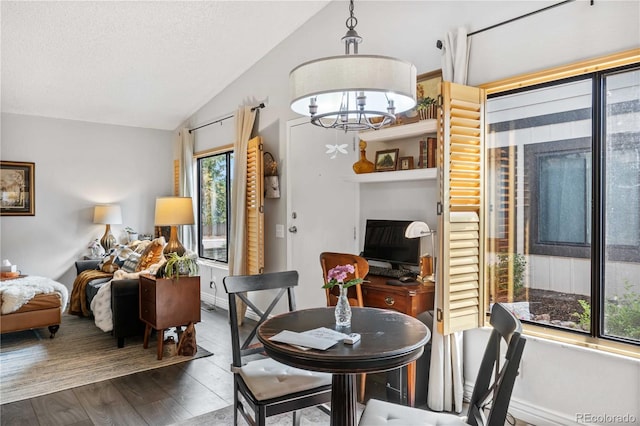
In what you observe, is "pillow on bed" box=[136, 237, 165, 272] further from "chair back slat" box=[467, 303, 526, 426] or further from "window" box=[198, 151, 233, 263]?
"chair back slat" box=[467, 303, 526, 426]

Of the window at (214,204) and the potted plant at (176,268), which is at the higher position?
the window at (214,204)

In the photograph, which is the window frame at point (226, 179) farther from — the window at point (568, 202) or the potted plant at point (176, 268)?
the window at point (568, 202)

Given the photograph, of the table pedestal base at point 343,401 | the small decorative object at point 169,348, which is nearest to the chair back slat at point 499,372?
the table pedestal base at point 343,401

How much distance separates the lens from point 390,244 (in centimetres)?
341

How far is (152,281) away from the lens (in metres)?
3.92

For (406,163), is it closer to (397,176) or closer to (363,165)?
(397,176)

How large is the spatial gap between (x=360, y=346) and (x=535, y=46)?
2.16m

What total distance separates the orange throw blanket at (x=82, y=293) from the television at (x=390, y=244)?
10.7 ft

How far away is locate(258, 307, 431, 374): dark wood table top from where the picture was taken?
1.69m

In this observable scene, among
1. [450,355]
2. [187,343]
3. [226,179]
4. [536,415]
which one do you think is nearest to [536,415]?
[536,415]

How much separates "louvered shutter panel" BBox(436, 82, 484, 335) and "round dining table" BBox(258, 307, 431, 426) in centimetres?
71

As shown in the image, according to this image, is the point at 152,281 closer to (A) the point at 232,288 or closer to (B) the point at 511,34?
(A) the point at 232,288

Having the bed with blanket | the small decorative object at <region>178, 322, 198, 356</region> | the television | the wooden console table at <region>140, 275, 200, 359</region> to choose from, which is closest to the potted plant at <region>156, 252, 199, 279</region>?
the wooden console table at <region>140, 275, 200, 359</region>

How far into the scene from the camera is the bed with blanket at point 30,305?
4.21 meters
